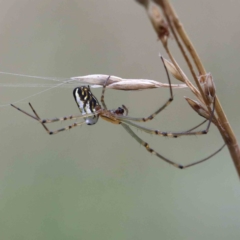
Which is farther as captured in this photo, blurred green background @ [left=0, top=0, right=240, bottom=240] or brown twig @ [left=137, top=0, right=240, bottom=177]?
blurred green background @ [left=0, top=0, right=240, bottom=240]

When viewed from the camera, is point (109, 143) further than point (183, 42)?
Yes

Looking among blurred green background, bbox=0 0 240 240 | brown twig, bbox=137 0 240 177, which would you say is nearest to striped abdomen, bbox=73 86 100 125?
brown twig, bbox=137 0 240 177

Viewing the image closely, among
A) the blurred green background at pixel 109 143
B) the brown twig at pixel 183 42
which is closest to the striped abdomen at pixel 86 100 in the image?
the brown twig at pixel 183 42

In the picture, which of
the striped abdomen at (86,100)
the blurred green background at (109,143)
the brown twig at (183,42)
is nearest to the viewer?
the brown twig at (183,42)

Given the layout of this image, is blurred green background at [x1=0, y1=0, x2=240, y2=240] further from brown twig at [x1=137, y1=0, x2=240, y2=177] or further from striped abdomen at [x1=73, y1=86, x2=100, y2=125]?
brown twig at [x1=137, y1=0, x2=240, y2=177]

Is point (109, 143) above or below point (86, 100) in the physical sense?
below

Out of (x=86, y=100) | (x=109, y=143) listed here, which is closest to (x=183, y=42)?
(x=86, y=100)

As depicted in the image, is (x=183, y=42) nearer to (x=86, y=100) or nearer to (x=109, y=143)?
(x=86, y=100)

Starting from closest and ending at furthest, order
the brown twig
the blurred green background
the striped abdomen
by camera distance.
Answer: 1. the brown twig
2. the striped abdomen
3. the blurred green background

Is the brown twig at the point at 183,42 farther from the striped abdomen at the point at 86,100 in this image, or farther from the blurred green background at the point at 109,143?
the blurred green background at the point at 109,143
